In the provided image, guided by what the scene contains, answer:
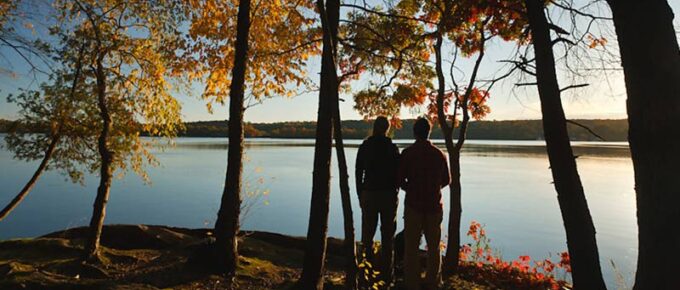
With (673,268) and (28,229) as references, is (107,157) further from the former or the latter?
(28,229)

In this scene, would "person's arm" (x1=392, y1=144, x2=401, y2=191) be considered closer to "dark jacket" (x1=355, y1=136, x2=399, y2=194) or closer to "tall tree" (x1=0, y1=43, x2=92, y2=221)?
"dark jacket" (x1=355, y1=136, x2=399, y2=194)

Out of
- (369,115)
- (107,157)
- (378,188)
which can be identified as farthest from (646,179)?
(107,157)

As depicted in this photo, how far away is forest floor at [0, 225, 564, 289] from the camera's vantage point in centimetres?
472

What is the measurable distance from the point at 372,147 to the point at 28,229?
54.9ft

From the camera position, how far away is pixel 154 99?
7191 millimetres

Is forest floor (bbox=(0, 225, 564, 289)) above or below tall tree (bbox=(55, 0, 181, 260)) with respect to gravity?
below

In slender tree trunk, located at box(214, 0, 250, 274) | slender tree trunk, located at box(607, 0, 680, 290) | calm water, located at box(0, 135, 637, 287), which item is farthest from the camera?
calm water, located at box(0, 135, 637, 287)

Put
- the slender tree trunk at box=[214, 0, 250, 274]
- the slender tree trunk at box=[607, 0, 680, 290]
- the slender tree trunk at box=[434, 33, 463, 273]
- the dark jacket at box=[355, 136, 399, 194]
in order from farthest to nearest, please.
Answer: the slender tree trunk at box=[434, 33, 463, 273], the slender tree trunk at box=[214, 0, 250, 274], the dark jacket at box=[355, 136, 399, 194], the slender tree trunk at box=[607, 0, 680, 290]

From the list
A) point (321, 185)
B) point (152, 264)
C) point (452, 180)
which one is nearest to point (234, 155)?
point (321, 185)

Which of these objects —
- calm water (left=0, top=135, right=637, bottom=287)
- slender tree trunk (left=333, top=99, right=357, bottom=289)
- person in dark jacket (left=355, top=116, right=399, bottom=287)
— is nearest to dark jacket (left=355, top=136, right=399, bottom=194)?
person in dark jacket (left=355, top=116, right=399, bottom=287)

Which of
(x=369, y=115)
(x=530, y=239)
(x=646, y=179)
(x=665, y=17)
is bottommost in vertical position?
(x=530, y=239)

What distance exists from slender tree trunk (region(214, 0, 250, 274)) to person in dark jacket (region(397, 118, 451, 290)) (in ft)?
8.83

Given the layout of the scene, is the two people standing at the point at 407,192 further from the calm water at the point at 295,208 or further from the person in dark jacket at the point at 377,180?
the calm water at the point at 295,208

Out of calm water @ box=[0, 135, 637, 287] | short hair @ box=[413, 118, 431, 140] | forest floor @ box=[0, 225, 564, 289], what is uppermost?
short hair @ box=[413, 118, 431, 140]
